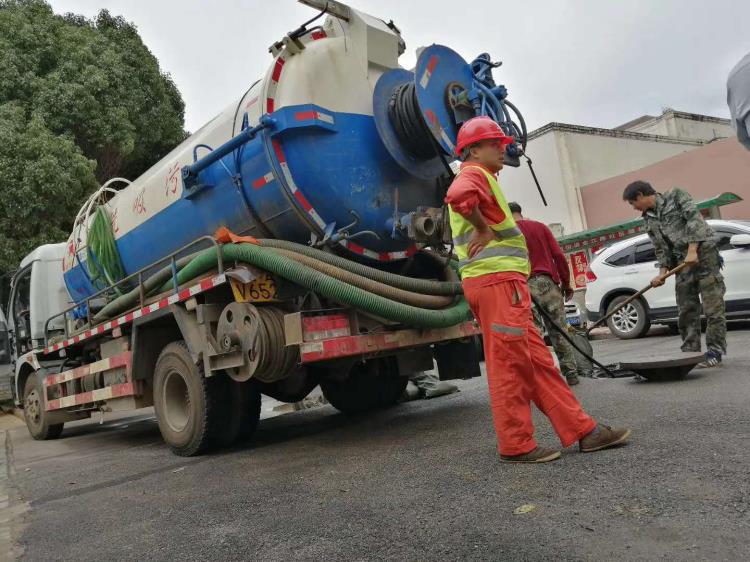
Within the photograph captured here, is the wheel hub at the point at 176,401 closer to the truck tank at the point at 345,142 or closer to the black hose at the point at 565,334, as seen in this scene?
the truck tank at the point at 345,142

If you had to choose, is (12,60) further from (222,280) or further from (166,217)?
(222,280)

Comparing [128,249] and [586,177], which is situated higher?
[586,177]

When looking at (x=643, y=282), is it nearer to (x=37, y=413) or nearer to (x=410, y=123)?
(x=410, y=123)

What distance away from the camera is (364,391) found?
614 centimetres

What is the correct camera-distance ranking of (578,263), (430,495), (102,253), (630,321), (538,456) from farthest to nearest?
(578,263)
(630,321)
(102,253)
(538,456)
(430,495)

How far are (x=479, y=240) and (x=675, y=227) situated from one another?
9.92 ft

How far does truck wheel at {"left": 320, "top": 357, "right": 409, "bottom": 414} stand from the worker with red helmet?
2.70 meters

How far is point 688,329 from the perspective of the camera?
5.66 meters

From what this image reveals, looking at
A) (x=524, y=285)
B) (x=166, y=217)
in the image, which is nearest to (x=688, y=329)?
(x=524, y=285)

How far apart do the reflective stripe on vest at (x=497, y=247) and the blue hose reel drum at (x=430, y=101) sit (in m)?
0.98

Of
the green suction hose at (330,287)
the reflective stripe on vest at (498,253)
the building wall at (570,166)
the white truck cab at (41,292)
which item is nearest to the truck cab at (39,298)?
the white truck cab at (41,292)

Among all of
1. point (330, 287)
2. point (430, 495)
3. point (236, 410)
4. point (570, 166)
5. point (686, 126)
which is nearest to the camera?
point (430, 495)

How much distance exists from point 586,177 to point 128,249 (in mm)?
17328

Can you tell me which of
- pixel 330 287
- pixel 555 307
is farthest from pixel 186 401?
pixel 555 307
